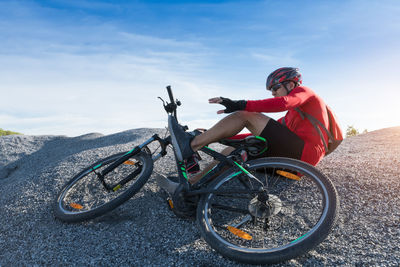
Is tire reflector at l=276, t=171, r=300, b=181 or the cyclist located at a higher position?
the cyclist

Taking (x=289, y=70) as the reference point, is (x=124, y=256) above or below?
below

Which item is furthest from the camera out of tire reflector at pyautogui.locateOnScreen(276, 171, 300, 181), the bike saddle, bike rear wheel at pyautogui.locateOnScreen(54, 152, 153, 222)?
bike rear wheel at pyautogui.locateOnScreen(54, 152, 153, 222)

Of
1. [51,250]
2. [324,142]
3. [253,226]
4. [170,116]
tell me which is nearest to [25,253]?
[51,250]

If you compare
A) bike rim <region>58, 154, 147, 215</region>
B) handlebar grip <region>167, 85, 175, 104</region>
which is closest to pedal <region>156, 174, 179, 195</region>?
bike rim <region>58, 154, 147, 215</region>

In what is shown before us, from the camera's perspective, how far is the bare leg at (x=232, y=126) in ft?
10.9

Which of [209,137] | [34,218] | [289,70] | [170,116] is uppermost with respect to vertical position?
[289,70]

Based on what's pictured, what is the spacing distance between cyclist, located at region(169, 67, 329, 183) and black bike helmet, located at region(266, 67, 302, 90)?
1.38 feet

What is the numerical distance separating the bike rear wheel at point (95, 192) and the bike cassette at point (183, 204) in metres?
0.58

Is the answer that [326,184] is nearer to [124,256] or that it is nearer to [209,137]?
[209,137]

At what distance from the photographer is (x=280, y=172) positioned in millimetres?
3131

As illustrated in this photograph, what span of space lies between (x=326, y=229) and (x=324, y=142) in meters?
1.30

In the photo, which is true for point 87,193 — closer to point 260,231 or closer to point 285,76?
point 260,231

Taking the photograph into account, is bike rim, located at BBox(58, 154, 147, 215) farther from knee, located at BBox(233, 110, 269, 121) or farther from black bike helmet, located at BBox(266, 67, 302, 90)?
black bike helmet, located at BBox(266, 67, 302, 90)

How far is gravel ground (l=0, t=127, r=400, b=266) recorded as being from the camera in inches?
111
